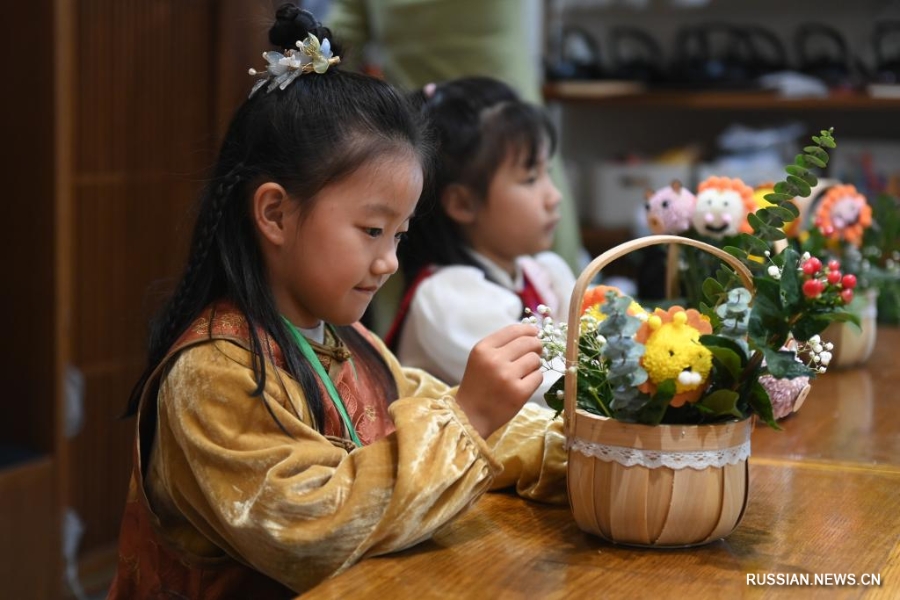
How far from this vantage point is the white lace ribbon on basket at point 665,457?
111 centimetres

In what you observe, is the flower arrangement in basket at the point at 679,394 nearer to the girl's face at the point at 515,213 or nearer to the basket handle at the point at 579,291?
the basket handle at the point at 579,291

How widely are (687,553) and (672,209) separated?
84 centimetres

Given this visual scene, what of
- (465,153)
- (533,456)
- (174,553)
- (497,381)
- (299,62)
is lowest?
(174,553)

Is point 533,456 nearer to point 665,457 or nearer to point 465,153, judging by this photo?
point 665,457

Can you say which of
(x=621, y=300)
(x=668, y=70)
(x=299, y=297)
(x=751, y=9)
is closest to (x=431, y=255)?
(x=299, y=297)

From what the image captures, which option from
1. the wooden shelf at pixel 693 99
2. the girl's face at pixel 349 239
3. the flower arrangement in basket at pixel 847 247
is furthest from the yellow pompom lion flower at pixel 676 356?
the wooden shelf at pixel 693 99

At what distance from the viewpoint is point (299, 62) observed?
1330 millimetres

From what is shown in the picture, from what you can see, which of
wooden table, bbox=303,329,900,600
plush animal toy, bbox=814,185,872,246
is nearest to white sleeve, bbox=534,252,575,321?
plush animal toy, bbox=814,185,872,246

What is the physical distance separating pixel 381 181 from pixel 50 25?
1622 millimetres

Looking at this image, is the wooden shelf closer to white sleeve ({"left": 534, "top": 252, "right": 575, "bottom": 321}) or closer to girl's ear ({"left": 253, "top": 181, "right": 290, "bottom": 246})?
white sleeve ({"left": 534, "top": 252, "right": 575, "bottom": 321})

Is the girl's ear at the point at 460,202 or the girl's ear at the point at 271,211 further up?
the girl's ear at the point at 271,211

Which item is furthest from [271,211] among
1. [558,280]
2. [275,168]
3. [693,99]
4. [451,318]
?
[693,99]

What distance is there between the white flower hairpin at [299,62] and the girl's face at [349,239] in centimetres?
13

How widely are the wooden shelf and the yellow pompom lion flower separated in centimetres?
292
